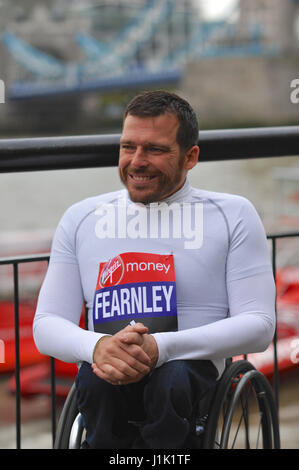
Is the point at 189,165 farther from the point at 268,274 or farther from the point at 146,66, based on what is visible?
the point at 146,66

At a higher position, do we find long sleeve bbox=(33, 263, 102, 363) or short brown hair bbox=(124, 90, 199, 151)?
short brown hair bbox=(124, 90, 199, 151)

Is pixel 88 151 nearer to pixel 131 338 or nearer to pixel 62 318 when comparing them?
pixel 62 318

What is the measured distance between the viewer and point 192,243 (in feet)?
5.63

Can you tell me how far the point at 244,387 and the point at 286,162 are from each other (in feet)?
82.5

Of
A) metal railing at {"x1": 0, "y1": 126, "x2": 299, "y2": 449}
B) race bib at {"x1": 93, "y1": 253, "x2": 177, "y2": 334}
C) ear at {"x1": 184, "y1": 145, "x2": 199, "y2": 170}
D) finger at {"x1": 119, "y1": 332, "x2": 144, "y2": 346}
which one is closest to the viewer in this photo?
finger at {"x1": 119, "y1": 332, "x2": 144, "y2": 346}

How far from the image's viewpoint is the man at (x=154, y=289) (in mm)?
1576

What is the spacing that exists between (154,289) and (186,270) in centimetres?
9

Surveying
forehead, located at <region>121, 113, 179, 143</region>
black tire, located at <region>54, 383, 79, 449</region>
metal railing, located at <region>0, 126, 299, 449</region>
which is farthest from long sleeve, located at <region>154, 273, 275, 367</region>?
metal railing, located at <region>0, 126, 299, 449</region>

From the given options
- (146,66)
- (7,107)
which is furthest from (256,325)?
(146,66)

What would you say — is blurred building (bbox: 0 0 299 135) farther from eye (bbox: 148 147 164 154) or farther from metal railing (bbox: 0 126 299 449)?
eye (bbox: 148 147 164 154)

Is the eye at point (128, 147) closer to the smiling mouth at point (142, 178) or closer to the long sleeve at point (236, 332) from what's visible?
the smiling mouth at point (142, 178)

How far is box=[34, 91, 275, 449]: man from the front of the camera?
62.1 inches

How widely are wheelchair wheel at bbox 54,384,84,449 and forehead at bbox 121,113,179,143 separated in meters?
0.58
